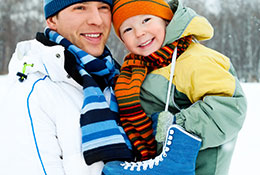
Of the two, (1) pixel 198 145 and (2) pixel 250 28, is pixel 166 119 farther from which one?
(2) pixel 250 28

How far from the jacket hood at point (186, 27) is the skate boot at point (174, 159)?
2.18 feet

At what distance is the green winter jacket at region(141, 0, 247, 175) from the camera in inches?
59.6

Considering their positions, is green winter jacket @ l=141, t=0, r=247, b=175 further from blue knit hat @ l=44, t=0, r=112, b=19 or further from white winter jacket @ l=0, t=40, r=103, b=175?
blue knit hat @ l=44, t=0, r=112, b=19

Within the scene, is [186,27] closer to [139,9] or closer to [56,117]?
[139,9]

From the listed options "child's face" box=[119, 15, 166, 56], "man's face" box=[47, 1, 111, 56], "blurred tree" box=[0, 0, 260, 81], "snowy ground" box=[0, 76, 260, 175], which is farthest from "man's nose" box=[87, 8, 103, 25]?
"blurred tree" box=[0, 0, 260, 81]

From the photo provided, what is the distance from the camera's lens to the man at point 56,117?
1385 millimetres

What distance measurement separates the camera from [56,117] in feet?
5.00

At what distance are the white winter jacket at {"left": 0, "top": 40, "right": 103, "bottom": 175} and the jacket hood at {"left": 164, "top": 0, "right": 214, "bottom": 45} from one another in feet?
2.43

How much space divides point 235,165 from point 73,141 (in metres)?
3.71

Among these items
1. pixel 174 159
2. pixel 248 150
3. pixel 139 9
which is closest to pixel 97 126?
pixel 174 159

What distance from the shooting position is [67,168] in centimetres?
145

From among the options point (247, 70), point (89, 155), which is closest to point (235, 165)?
point (89, 155)

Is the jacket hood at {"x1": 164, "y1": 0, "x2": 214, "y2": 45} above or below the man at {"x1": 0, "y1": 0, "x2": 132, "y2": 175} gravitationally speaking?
above

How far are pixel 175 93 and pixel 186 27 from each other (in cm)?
46
